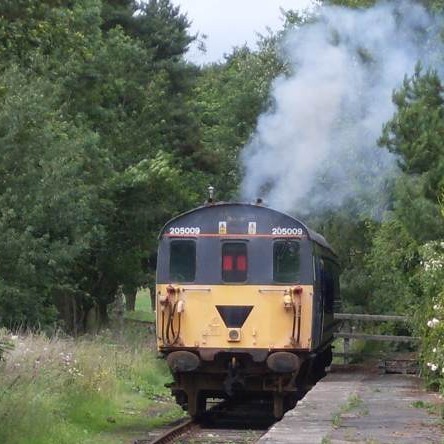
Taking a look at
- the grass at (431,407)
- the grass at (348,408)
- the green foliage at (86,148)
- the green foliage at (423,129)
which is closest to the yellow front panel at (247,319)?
the grass at (348,408)

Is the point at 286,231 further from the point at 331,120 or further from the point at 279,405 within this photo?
the point at 331,120

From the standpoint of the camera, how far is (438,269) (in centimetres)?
1500

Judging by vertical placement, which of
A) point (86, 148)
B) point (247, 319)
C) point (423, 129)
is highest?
point (86, 148)

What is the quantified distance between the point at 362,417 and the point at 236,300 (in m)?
3.60

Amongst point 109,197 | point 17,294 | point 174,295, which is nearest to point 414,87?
point 174,295

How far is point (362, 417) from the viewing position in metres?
12.6

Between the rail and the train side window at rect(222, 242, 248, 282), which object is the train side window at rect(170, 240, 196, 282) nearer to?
the train side window at rect(222, 242, 248, 282)

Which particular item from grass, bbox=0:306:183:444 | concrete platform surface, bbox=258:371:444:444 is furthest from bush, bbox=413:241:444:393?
grass, bbox=0:306:183:444

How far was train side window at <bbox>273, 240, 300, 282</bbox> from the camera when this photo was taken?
625 inches

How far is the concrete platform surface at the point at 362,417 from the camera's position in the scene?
1075 centimetres

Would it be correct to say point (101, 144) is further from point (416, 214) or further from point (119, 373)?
point (416, 214)

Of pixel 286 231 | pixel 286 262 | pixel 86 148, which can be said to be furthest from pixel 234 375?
pixel 86 148

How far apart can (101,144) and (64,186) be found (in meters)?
8.60

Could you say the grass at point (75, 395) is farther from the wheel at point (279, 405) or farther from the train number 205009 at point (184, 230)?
the train number 205009 at point (184, 230)
